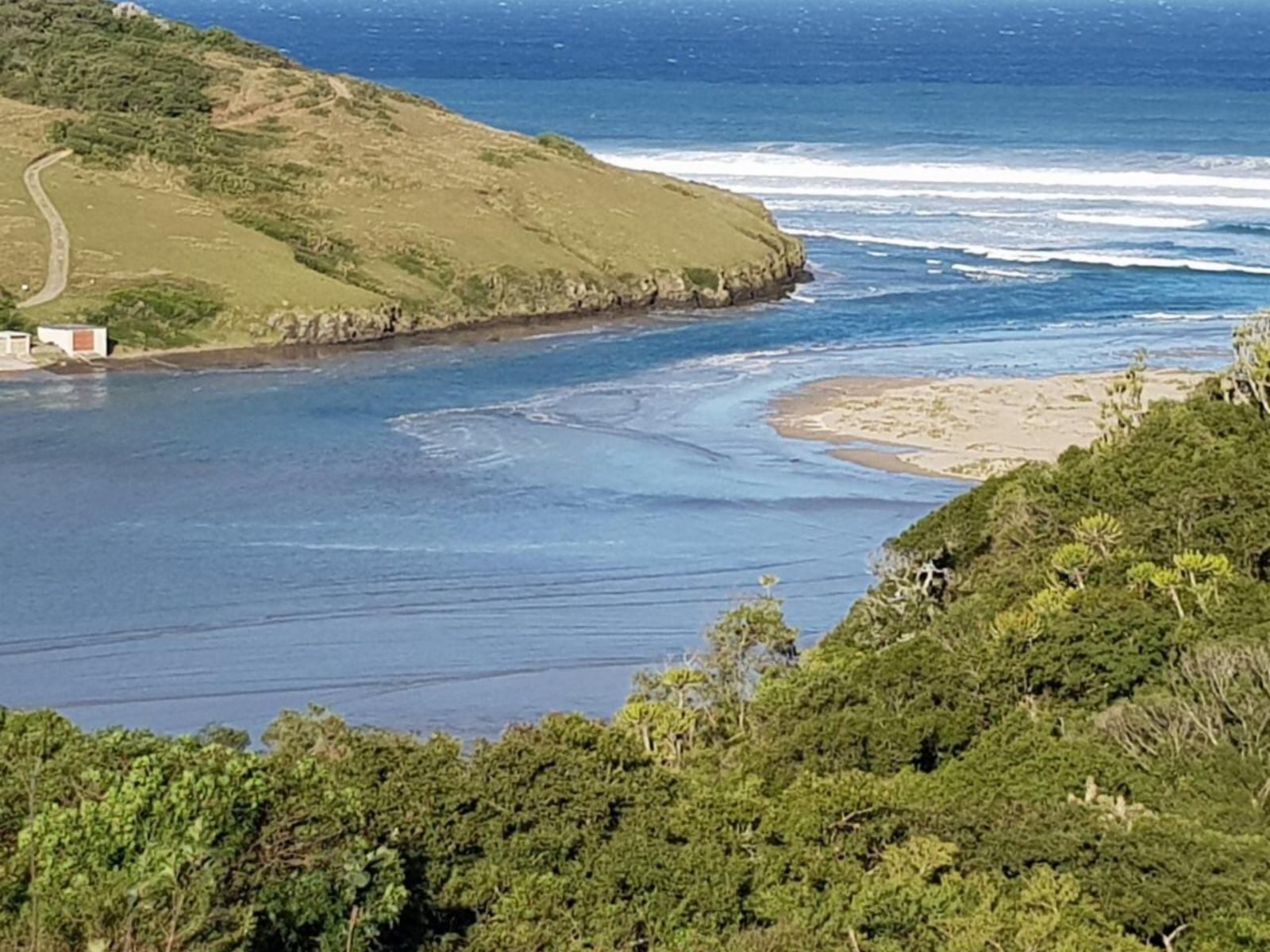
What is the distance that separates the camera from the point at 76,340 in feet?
200

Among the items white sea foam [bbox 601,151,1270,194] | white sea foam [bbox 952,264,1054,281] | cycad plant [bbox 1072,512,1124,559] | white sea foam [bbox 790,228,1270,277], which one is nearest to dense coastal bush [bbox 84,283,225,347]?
white sea foam [bbox 952,264,1054,281]

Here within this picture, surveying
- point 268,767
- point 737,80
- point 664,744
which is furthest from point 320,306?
point 737,80

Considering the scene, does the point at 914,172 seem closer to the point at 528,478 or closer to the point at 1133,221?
the point at 1133,221

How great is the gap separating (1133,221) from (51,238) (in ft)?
153

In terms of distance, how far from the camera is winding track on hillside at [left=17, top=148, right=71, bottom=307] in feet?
214

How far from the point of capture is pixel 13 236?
6856cm

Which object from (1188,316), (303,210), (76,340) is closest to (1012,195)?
(1188,316)

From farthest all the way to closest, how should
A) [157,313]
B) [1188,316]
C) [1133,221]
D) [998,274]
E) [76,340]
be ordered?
[1133,221], [998,274], [1188,316], [157,313], [76,340]

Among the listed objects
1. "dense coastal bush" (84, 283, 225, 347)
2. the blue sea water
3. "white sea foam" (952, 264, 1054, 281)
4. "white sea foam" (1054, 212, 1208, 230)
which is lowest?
the blue sea water

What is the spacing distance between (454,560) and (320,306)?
91.7 ft

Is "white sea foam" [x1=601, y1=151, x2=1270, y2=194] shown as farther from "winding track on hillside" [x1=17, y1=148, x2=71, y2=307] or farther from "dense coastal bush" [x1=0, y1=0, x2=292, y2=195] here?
"winding track on hillside" [x1=17, y1=148, x2=71, y2=307]

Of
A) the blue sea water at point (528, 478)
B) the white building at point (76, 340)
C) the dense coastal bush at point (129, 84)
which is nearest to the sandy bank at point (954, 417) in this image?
the blue sea water at point (528, 478)

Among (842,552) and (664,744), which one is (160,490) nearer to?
(842,552)

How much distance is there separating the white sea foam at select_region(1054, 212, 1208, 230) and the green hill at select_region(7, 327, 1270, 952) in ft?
208
